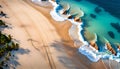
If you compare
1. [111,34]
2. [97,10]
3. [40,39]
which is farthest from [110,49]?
[97,10]

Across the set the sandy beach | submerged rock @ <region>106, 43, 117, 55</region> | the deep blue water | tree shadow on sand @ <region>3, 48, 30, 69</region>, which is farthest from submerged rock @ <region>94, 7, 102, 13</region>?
tree shadow on sand @ <region>3, 48, 30, 69</region>

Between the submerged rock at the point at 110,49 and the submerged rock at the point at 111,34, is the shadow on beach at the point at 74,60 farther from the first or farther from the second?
the submerged rock at the point at 111,34

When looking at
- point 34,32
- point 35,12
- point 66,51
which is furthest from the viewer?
point 35,12

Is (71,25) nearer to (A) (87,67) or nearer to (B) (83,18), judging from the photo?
(B) (83,18)

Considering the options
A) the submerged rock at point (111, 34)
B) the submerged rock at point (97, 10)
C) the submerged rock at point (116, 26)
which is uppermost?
the submerged rock at point (97, 10)

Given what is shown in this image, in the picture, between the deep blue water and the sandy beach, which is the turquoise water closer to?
the deep blue water

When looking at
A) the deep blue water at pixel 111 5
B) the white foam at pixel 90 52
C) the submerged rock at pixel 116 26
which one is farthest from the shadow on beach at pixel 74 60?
the deep blue water at pixel 111 5

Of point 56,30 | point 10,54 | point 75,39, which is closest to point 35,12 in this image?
point 56,30
